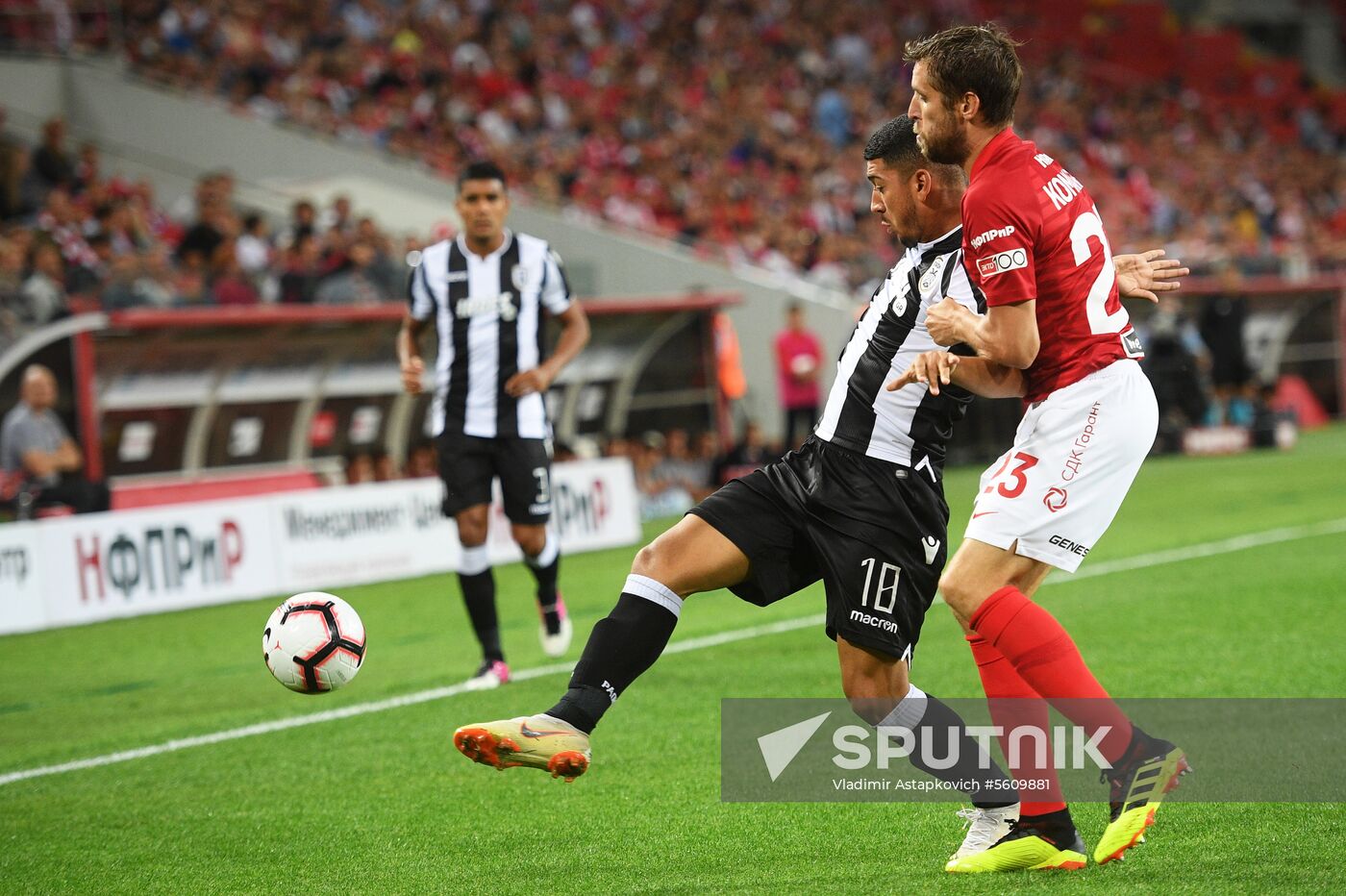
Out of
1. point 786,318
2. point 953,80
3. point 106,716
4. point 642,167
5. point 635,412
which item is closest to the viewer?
point 953,80

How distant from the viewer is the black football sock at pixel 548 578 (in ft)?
27.5

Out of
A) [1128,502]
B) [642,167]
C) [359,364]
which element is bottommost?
[1128,502]

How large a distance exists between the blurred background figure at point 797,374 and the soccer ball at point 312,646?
44.7 ft

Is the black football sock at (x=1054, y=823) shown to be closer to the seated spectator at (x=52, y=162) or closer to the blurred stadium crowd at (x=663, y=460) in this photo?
the blurred stadium crowd at (x=663, y=460)

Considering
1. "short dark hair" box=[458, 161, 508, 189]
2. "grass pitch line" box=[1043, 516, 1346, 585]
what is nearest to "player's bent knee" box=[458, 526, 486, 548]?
"short dark hair" box=[458, 161, 508, 189]

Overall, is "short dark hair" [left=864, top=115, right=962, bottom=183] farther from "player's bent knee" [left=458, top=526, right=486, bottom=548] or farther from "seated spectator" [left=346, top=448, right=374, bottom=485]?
"seated spectator" [left=346, top=448, right=374, bottom=485]

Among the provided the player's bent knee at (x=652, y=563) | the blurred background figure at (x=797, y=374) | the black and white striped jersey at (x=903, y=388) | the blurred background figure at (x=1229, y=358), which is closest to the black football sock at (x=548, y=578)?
the player's bent knee at (x=652, y=563)

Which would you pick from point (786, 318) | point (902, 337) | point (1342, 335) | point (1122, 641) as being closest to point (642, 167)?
point (786, 318)

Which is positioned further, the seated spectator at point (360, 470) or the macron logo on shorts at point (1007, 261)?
the seated spectator at point (360, 470)

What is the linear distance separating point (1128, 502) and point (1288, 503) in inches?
60.4

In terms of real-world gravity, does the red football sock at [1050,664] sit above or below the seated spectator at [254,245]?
below

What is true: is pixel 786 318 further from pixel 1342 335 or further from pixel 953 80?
pixel 953 80

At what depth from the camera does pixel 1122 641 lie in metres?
8.39

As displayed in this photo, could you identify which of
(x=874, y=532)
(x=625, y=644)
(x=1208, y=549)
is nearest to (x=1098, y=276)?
(x=874, y=532)
